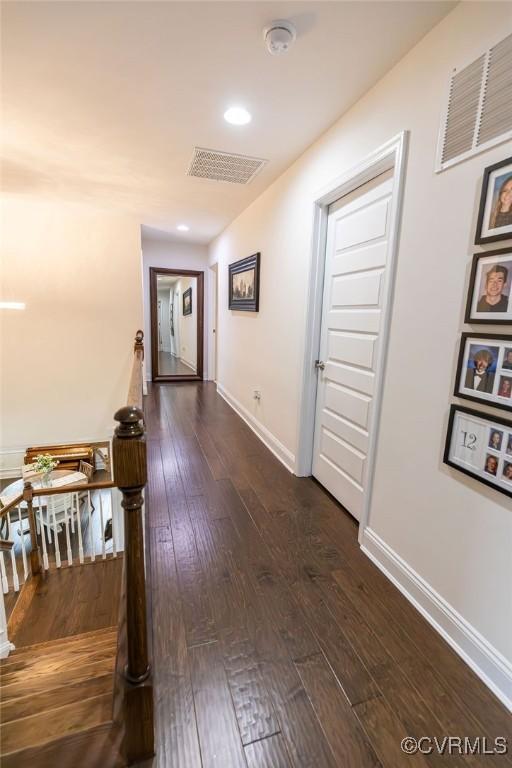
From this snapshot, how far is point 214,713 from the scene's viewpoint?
1124 millimetres

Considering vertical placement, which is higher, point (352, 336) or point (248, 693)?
point (352, 336)

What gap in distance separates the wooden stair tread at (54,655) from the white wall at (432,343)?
1555 millimetres

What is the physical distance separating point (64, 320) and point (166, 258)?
2130 millimetres

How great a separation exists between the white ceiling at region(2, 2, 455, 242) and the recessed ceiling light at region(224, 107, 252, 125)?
2.2 inches

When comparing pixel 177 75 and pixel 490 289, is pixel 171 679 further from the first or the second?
pixel 177 75

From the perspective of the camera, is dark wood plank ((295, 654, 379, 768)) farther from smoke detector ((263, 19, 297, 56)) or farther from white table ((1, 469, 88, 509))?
white table ((1, 469, 88, 509))

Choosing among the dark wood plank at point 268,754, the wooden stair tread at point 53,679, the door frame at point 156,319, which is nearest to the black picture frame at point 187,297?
the door frame at point 156,319

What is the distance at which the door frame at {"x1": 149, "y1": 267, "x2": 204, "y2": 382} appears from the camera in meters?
5.99

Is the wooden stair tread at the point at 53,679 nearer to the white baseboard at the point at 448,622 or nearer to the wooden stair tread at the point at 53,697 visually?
the wooden stair tread at the point at 53,697

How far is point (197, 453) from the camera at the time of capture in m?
3.13

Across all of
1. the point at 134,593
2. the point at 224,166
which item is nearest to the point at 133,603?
the point at 134,593

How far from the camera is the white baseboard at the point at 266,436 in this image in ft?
9.52

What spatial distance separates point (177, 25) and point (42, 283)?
13.3ft

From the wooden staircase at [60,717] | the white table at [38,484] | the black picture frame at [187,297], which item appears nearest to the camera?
the wooden staircase at [60,717]
